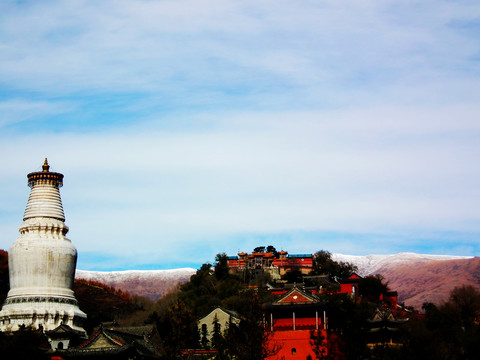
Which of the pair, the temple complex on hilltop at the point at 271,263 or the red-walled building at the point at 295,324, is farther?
the temple complex on hilltop at the point at 271,263

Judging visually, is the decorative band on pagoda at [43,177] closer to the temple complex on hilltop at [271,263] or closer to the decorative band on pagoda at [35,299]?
the decorative band on pagoda at [35,299]

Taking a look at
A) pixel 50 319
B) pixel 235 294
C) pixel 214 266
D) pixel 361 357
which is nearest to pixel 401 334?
pixel 361 357

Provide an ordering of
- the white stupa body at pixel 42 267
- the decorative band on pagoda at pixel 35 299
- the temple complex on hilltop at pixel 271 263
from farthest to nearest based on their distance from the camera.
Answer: the temple complex on hilltop at pixel 271 263 < the decorative band on pagoda at pixel 35 299 < the white stupa body at pixel 42 267

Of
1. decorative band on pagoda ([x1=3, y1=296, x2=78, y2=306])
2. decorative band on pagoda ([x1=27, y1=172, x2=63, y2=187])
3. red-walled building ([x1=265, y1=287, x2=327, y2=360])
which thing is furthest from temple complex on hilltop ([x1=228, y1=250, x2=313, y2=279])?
red-walled building ([x1=265, y1=287, x2=327, y2=360])

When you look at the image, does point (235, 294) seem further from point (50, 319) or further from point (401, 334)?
point (401, 334)

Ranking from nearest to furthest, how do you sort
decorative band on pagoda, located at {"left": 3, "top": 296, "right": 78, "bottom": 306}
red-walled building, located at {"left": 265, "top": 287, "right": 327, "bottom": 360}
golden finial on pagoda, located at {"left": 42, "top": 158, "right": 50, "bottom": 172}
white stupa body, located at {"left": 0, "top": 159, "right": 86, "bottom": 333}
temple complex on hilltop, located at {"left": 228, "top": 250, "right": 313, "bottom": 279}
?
red-walled building, located at {"left": 265, "top": 287, "right": 327, "bottom": 360} → white stupa body, located at {"left": 0, "top": 159, "right": 86, "bottom": 333} → decorative band on pagoda, located at {"left": 3, "top": 296, "right": 78, "bottom": 306} → golden finial on pagoda, located at {"left": 42, "top": 158, "right": 50, "bottom": 172} → temple complex on hilltop, located at {"left": 228, "top": 250, "right": 313, "bottom": 279}

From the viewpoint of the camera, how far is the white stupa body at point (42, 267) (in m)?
49.3

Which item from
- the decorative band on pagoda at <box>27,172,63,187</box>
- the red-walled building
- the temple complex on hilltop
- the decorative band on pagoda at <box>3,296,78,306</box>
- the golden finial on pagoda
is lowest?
the red-walled building

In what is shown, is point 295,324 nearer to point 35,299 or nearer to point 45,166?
point 35,299

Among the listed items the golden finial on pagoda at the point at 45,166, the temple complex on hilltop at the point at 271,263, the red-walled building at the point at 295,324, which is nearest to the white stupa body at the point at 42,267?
the golden finial on pagoda at the point at 45,166

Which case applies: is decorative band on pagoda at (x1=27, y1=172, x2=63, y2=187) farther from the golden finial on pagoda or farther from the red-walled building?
the red-walled building

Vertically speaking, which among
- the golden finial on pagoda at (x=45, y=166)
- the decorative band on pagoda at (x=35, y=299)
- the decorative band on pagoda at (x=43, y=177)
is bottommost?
the decorative band on pagoda at (x=35, y=299)

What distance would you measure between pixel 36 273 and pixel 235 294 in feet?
68.6

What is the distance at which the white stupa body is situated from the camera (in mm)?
49281
